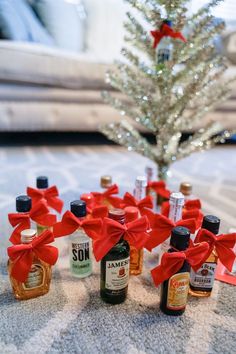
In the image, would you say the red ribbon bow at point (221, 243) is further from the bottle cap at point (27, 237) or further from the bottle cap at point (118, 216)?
the bottle cap at point (27, 237)

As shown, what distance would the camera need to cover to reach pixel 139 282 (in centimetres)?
78

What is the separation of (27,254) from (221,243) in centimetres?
41

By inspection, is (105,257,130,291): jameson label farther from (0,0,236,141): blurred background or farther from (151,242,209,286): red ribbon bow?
(0,0,236,141): blurred background

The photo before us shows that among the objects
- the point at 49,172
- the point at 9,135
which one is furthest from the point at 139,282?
the point at 9,135

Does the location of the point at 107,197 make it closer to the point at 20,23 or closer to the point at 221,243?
the point at 221,243

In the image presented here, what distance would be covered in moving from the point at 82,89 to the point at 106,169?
1.94ft

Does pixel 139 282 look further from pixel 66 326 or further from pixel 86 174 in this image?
pixel 86 174

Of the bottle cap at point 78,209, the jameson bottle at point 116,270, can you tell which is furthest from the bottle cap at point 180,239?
the bottle cap at point 78,209

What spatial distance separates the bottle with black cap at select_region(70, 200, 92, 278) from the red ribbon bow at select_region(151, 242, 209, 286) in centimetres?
→ 20

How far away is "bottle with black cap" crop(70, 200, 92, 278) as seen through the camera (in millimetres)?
742

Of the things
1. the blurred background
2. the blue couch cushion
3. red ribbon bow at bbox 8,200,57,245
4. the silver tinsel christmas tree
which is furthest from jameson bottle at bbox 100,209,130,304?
the blue couch cushion

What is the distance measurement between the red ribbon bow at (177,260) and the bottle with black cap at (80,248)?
0.20m

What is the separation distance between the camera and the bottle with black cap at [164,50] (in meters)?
1.06

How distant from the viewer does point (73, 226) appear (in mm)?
725
